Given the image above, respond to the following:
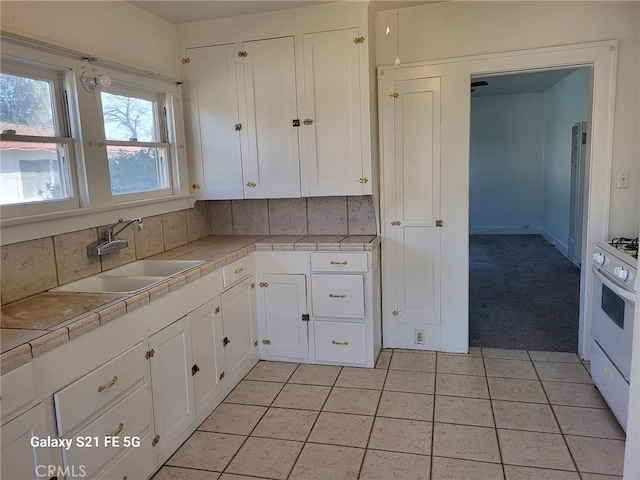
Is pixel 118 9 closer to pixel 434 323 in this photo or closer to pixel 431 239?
pixel 431 239

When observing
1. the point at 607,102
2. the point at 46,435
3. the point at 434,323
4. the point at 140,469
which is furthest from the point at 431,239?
the point at 46,435

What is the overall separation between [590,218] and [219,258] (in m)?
2.38

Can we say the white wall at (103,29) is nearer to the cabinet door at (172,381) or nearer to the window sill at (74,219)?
the window sill at (74,219)

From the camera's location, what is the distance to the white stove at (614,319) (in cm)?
216

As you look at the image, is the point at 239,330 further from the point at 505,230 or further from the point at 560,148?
the point at 505,230

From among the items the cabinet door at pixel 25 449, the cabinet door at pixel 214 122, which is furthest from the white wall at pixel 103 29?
the cabinet door at pixel 25 449

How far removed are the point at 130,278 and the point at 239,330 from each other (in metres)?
0.81

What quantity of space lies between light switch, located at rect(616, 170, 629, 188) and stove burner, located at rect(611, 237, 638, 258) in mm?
336

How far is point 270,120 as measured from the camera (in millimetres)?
3191

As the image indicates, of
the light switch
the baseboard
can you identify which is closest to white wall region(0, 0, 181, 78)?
the light switch

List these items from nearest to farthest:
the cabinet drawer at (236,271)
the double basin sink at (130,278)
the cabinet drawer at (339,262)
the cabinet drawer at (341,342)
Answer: the double basin sink at (130,278) < the cabinet drawer at (236,271) < the cabinet drawer at (339,262) < the cabinet drawer at (341,342)

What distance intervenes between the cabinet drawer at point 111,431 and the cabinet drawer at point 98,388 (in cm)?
5

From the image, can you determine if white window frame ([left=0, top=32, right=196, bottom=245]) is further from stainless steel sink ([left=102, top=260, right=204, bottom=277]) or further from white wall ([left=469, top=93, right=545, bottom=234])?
white wall ([left=469, top=93, right=545, bottom=234])

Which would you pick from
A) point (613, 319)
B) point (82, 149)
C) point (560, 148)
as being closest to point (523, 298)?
point (613, 319)
